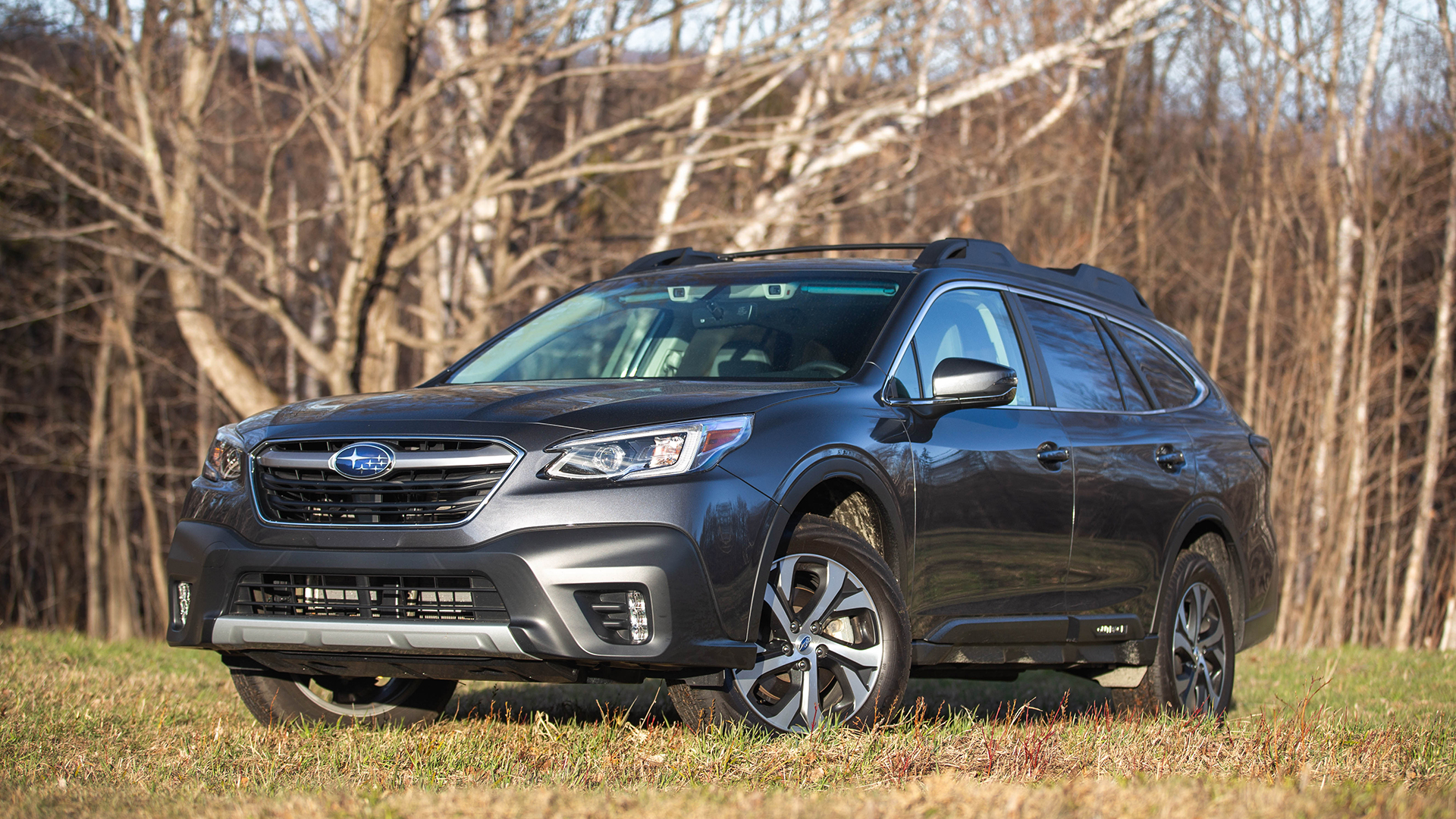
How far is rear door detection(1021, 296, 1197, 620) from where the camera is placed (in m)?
5.98

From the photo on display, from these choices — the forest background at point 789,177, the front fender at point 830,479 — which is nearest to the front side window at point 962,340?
the front fender at point 830,479

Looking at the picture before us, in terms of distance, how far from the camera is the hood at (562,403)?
4.39m

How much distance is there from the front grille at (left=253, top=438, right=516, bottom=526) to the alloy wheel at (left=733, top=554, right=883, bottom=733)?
0.96 meters

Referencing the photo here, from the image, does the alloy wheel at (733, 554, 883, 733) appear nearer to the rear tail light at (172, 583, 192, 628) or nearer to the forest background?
the rear tail light at (172, 583, 192, 628)

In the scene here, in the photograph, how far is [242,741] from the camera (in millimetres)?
Answer: 4918

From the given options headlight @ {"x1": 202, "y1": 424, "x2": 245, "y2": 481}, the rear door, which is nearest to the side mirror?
the rear door

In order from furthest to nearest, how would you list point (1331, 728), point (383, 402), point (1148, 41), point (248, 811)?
point (1148, 41)
point (1331, 728)
point (383, 402)
point (248, 811)

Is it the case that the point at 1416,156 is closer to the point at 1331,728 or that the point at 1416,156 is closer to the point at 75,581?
the point at 1331,728

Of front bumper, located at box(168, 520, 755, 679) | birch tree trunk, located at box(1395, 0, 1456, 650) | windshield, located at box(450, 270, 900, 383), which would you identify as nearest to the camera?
front bumper, located at box(168, 520, 755, 679)

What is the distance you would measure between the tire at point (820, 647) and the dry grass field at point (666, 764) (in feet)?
0.39

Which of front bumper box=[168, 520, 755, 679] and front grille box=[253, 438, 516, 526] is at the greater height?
front grille box=[253, 438, 516, 526]

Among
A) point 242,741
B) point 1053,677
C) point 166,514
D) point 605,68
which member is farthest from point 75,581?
point 242,741

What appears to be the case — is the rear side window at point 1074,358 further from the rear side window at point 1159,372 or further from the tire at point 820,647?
the tire at point 820,647

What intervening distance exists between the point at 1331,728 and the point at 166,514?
27.5 m
